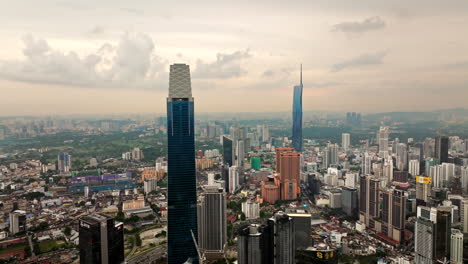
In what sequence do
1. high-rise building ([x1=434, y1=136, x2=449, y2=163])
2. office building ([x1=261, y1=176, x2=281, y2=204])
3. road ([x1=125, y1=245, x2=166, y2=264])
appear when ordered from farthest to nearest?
office building ([x1=261, y1=176, x2=281, y2=204])
high-rise building ([x1=434, y1=136, x2=449, y2=163])
road ([x1=125, y1=245, x2=166, y2=264])

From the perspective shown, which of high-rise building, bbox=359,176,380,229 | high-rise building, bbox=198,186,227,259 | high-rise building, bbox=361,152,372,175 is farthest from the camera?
high-rise building, bbox=361,152,372,175

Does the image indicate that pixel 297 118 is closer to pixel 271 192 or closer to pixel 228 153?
pixel 228 153

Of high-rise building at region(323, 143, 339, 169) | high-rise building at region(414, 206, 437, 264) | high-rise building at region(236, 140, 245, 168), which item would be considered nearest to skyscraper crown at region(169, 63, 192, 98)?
high-rise building at region(414, 206, 437, 264)

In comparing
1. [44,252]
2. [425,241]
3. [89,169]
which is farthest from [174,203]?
[89,169]

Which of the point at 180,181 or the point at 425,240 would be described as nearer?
the point at 425,240

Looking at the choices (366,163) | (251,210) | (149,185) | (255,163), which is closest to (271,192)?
(251,210)

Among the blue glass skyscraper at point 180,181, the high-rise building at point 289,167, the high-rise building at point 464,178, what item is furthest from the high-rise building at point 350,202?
the blue glass skyscraper at point 180,181

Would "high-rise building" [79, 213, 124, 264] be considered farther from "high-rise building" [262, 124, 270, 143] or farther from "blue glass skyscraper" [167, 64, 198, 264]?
"high-rise building" [262, 124, 270, 143]
